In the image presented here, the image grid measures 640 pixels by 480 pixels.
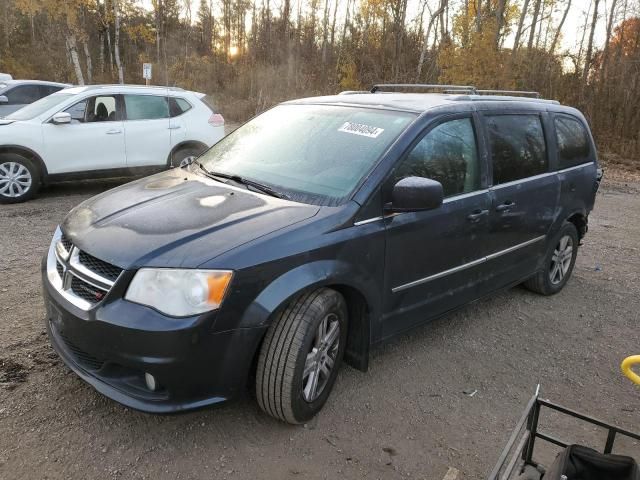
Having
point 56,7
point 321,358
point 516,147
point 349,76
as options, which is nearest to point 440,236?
point 321,358

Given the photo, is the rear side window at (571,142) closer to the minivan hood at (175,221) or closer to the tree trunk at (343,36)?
the minivan hood at (175,221)

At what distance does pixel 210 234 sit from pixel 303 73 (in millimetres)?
24537

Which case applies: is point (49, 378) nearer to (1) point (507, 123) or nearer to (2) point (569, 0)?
(1) point (507, 123)

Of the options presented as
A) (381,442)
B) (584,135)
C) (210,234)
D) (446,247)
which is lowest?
(381,442)

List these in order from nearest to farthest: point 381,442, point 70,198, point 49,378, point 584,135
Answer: point 381,442, point 49,378, point 584,135, point 70,198

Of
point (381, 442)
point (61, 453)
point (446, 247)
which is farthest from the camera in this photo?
point (446, 247)

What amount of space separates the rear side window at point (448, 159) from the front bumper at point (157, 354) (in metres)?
1.38

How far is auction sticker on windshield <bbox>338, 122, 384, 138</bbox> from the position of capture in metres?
3.23

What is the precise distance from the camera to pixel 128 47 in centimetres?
3850

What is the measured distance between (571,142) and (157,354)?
3.98 metres

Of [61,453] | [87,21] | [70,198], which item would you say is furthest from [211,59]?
[61,453]

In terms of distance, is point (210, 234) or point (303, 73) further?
point (303, 73)

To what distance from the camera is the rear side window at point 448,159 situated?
3.17m

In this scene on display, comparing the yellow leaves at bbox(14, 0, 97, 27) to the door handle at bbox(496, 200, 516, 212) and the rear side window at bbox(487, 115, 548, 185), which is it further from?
the door handle at bbox(496, 200, 516, 212)
